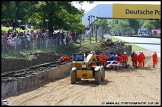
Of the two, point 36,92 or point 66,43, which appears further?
point 66,43

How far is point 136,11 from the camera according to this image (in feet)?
158

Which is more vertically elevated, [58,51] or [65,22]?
[65,22]

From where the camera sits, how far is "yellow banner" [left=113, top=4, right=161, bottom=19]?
47250mm

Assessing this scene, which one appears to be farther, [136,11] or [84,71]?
[136,11]

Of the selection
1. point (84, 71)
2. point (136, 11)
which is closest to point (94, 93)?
point (84, 71)

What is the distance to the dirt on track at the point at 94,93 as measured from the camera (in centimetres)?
1505

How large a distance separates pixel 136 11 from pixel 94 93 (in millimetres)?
31801

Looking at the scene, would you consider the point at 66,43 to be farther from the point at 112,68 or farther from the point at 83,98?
the point at 83,98

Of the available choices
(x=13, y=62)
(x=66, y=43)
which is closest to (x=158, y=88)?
(x=13, y=62)

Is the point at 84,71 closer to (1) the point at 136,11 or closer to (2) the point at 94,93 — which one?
(2) the point at 94,93

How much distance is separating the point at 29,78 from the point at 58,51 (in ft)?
40.3

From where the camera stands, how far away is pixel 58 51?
Answer: 30.8 metres

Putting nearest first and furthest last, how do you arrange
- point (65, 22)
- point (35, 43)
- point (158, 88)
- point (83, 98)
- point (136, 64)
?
point (83, 98)
point (158, 88)
point (35, 43)
point (136, 64)
point (65, 22)

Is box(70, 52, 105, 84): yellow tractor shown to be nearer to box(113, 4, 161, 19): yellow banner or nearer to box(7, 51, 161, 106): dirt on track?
box(7, 51, 161, 106): dirt on track
